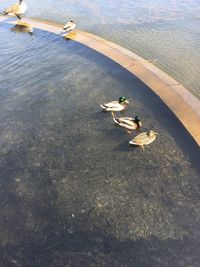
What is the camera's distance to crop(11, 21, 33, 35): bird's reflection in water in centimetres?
1446

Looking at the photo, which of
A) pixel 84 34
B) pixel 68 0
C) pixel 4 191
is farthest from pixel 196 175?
pixel 68 0

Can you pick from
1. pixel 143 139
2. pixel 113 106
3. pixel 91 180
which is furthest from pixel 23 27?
pixel 91 180

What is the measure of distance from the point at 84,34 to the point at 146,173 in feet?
27.1

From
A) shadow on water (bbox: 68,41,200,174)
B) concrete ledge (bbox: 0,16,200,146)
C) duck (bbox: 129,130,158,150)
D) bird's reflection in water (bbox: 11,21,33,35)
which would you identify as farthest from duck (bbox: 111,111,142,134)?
bird's reflection in water (bbox: 11,21,33,35)

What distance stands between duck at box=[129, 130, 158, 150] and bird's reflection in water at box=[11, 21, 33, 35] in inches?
350

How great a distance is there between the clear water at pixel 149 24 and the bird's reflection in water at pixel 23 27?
129 centimetres

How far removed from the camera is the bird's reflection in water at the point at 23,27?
1446 centimetres

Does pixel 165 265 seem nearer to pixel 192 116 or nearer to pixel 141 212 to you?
pixel 141 212

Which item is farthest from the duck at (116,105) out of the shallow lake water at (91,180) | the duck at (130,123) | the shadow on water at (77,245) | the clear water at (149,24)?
the shadow on water at (77,245)

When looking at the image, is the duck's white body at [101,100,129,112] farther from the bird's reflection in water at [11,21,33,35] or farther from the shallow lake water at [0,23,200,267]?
the bird's reflection in water at [11,21,33,35]

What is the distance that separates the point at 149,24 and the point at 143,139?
26.2 feet

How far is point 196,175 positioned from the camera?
6.66 metres

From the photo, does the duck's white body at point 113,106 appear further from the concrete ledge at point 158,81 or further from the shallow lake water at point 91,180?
the concrete ledge at point 158,81

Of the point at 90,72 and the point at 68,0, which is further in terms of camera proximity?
the point at 68,0
